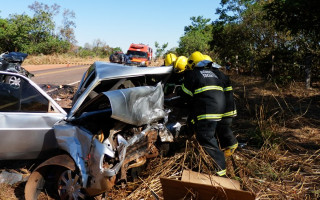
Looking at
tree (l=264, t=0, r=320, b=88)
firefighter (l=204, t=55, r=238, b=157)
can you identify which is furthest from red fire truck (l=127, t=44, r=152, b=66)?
firefighter (l=204, t=55, r=238, b=157)

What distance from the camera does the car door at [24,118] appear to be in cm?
321

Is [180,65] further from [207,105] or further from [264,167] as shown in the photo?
[264,167]

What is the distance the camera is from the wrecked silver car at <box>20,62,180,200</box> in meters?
2.66

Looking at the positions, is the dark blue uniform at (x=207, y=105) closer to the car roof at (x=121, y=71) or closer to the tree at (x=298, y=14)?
the car roof at (x=121, y=71)

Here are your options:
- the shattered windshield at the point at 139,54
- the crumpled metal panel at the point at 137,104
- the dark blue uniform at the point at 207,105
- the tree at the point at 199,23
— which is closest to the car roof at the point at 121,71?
the crumpled metal panel at the point at 137,104

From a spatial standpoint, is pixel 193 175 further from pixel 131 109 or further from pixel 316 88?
pixel 316 88

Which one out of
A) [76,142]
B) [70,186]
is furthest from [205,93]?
[70,186]

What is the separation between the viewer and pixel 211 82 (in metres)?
3.43

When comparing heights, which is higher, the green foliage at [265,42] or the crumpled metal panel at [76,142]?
the green foliage at [265,42]

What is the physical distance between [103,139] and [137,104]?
560mm

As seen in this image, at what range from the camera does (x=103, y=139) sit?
293cm

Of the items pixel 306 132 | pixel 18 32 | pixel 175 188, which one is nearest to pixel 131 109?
pixel 175 188

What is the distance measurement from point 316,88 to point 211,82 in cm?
913

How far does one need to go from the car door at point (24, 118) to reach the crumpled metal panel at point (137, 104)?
3.27 feet
